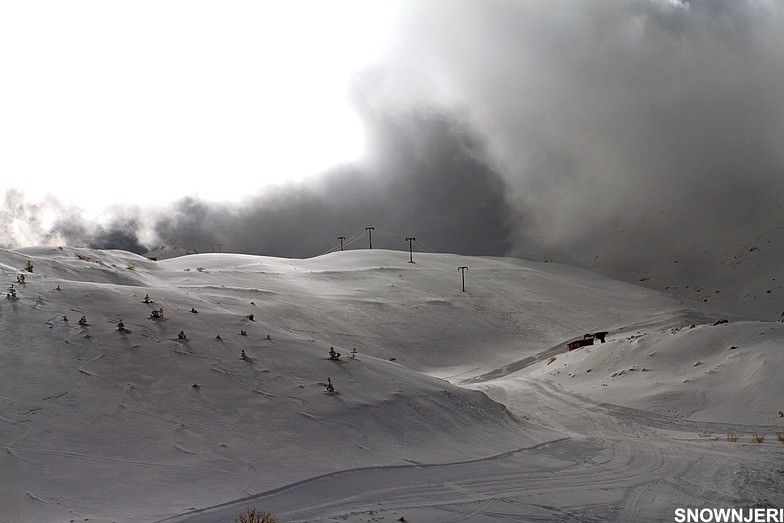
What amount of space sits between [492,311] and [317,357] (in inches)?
872

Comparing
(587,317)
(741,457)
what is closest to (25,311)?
(741,457)

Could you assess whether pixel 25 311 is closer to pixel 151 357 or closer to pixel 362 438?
pixel 151 357

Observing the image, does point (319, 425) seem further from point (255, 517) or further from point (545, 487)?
point (545, 487)

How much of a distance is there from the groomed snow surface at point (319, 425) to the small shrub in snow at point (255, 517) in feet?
0.50

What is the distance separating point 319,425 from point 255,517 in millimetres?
2657

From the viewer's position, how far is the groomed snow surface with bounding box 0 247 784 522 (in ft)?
20.5

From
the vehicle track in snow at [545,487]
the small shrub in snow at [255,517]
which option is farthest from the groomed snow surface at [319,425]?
the small shrub in snow at [255,517]

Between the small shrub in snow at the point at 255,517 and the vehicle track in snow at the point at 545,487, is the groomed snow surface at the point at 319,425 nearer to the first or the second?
the vehicle track in snow at the point at 545,487

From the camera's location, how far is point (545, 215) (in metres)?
57.3

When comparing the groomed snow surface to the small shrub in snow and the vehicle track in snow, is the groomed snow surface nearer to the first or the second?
the vehicle track in snow

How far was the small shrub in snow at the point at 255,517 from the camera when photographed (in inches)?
216

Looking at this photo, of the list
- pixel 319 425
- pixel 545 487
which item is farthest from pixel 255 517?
pixel 545 487

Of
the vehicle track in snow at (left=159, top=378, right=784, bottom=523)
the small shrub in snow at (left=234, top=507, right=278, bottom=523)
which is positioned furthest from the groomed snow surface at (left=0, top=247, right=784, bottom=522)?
the small shrub in snow at (left=234, top=507, right=278, bottom=523)

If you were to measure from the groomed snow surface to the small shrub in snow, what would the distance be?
0.15 m
